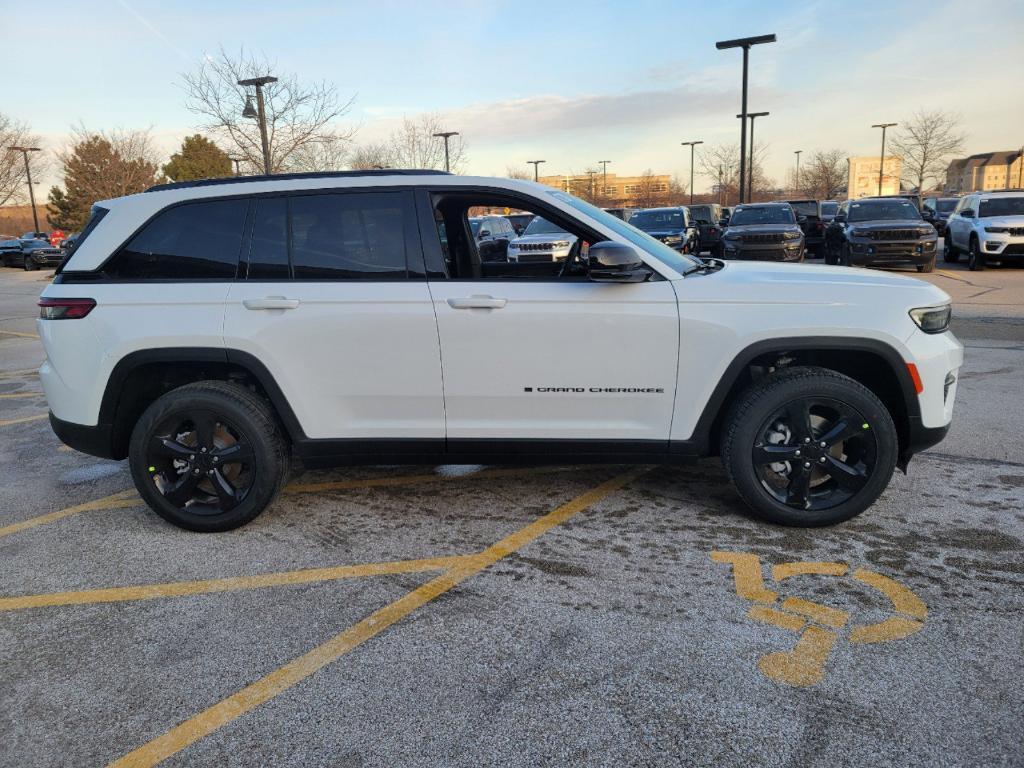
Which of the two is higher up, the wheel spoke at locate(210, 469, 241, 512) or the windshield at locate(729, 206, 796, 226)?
the windshield at locate(729, 206, 796, 226)

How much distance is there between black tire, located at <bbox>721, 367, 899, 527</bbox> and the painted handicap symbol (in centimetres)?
40

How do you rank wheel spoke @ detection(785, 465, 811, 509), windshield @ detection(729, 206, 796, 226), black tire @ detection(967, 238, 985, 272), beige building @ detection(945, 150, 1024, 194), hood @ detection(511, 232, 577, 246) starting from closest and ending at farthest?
wheel spoke @ detection(785, 465, 811, 509), hood @ detection(511, 232, 577, 246), black tire @ detection(967, 238, 985, 272), windshield @ detection(729, 206, 796, 226), beige building @ detection(945, 150, 1024, 194)

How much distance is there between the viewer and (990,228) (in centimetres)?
1712

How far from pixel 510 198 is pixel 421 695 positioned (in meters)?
2.42

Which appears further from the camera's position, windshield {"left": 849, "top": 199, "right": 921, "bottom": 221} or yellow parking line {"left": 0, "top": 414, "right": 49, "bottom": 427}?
windshield {"left": 849, "top": 199, "right": 921, "bottom": 221}

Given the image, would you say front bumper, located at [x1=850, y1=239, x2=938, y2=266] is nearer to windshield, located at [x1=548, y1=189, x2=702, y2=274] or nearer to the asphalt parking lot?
the asphalt parking lot

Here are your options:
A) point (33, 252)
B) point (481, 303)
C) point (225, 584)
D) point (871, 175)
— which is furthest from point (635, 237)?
point (871, 175)

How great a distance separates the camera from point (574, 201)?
160 inches

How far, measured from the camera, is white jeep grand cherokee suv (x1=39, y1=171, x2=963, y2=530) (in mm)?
3674

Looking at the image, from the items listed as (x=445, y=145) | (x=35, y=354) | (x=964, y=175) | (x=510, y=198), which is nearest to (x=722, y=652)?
(x=510, y=198)

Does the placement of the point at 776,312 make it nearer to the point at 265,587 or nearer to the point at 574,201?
the point at 574,201

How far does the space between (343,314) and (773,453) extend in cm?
224

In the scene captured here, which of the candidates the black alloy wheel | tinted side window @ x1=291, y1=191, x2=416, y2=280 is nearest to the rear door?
tinted side window @ x1=291, y1=191, x2=416, y2=280

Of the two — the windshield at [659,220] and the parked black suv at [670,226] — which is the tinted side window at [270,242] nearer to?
the parked black suv at [670,226]
